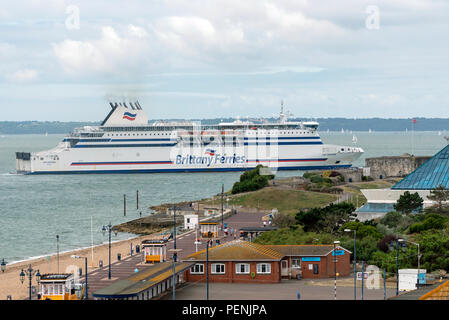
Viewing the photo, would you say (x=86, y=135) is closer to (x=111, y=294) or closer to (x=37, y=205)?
(x=37, y=205)

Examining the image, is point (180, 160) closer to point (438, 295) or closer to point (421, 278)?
point (421, 278)

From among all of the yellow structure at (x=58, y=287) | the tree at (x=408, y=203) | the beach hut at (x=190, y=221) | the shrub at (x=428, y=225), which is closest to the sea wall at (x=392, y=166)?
the tree at (x=408, y=203)

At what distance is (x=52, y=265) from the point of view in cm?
3484

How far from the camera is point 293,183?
68.4m

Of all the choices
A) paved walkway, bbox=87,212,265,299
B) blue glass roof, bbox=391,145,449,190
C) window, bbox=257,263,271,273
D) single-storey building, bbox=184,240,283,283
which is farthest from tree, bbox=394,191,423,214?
window, bbox=257,263,271,273

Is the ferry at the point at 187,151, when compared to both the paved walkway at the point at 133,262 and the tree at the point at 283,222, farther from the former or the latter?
the tree at the point at 283,222

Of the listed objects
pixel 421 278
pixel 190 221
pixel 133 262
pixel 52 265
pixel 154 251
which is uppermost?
pixel 421 278

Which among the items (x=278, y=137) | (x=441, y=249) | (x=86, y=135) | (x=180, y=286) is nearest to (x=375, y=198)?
(x=441, y=249)

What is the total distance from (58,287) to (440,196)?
25521 mm

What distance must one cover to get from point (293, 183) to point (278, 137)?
30.2 m

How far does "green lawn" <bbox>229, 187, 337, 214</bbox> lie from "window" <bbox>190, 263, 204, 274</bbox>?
28.4 meters

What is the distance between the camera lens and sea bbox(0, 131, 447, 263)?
147 feet

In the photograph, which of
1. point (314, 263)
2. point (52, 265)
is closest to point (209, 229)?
point (52, 265)

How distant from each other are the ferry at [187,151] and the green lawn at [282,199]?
122 ft
